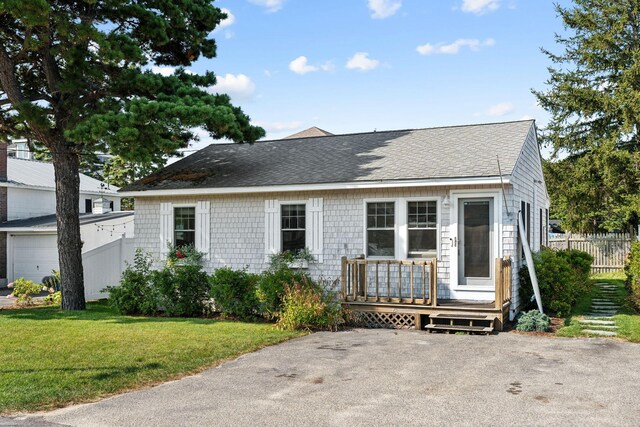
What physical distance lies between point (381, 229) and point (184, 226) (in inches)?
202

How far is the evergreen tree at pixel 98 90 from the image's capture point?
12305 millimetres

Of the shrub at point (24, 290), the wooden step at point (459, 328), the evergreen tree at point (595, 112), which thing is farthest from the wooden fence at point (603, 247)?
the shrub at point (24, 290)

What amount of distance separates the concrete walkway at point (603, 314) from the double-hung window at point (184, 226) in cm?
903

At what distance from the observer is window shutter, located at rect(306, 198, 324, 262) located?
42.0ft

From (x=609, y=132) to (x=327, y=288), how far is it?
18.1 meters

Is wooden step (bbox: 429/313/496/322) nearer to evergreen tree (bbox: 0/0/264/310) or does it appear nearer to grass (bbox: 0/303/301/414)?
grass (bbox: 0/303/301/414)

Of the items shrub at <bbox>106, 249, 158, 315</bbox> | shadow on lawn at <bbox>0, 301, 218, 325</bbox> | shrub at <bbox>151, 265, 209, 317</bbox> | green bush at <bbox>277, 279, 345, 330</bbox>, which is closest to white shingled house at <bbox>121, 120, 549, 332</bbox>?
green bush at <bbox>277, 279, 345, 330</bbox>

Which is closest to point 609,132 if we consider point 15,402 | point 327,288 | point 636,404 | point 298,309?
point 327,288

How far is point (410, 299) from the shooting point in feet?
37.4

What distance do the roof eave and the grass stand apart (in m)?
3.06

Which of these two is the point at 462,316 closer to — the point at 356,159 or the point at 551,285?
the point at 551,285

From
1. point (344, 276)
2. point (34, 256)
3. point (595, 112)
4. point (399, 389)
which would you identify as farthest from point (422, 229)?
point (34, 256)

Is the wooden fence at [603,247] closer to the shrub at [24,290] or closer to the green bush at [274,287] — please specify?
the green bush at [274,287]

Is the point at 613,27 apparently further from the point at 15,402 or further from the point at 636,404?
the point at 15,402
